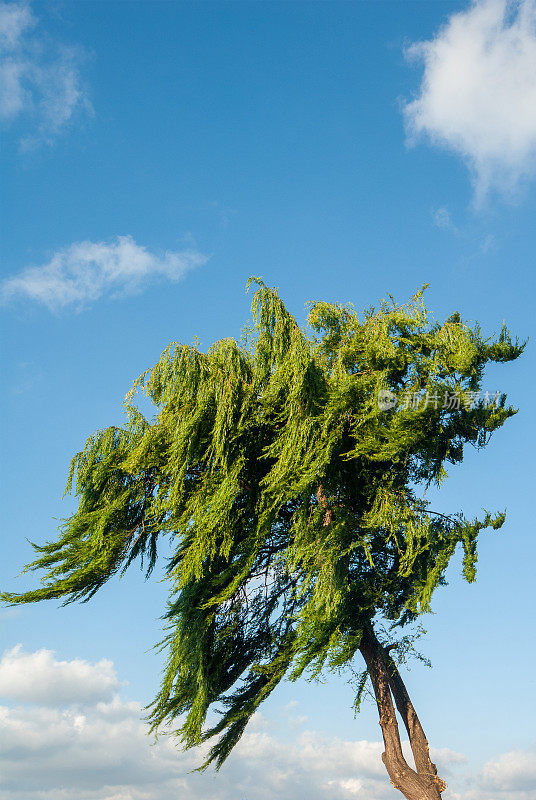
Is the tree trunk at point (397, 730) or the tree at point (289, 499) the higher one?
the tree at point (289, 499)

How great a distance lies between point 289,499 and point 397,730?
493cm

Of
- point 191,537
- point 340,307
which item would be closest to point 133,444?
point 191,537

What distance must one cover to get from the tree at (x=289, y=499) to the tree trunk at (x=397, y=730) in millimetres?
31

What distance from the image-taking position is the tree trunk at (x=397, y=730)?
12.5 m

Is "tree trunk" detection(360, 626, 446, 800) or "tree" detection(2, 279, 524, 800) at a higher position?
"tree" detection(2, 279, 524, 800)

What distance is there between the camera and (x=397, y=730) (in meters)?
12.9

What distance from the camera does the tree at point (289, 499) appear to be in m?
12.6

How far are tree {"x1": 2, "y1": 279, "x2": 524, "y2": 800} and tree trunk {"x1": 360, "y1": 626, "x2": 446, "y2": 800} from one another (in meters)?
0.03

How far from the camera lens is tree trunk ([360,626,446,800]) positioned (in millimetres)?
12477

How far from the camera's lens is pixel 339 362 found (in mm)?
13602

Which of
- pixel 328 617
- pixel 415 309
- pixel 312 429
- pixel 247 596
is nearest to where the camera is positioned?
pixel 328 617

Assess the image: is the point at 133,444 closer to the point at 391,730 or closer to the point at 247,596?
the point at 247,596

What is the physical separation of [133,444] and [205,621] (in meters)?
4.07

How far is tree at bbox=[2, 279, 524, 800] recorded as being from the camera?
1259 cm
